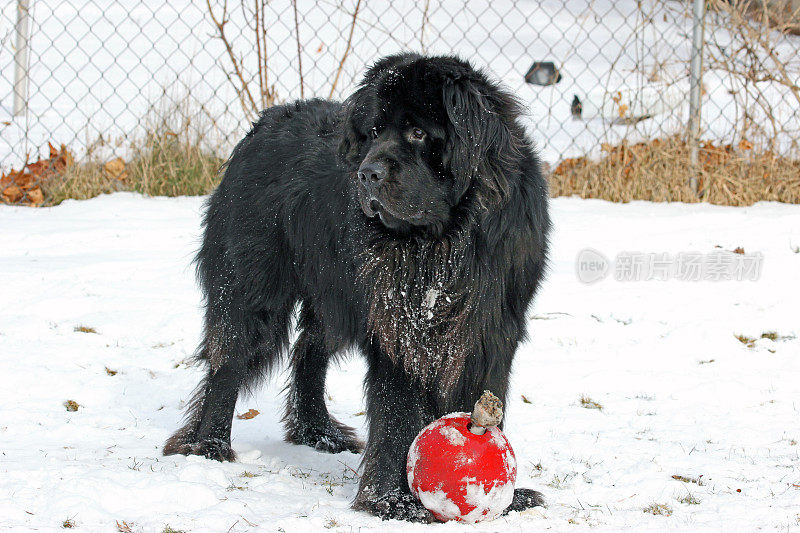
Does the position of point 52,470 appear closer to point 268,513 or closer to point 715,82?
point 268,513

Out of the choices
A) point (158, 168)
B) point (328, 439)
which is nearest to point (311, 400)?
point (328, 439)

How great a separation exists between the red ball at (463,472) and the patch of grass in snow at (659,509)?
0.44 m

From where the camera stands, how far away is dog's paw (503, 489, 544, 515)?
8.09 feet

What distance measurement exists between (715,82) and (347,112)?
30.4 feet

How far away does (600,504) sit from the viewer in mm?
2520

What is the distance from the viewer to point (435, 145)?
8.23 feet

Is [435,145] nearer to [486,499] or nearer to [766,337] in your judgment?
[486,499]

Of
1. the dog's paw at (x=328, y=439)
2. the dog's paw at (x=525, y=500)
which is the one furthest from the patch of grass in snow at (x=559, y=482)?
the dog's paw at (x=328, y=439)

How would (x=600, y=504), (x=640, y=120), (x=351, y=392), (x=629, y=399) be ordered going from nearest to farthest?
1. (x=600, y=504)
2. (x=629, y=399)
3. (x=351, y=392)
4. (x=640, y=120)

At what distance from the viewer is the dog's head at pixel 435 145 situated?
96.3 inches

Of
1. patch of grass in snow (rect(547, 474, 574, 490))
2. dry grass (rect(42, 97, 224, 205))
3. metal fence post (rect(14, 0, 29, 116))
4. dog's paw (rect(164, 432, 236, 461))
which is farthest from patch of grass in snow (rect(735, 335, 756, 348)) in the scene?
metal fence post (rect(14, 0, 29, 116))

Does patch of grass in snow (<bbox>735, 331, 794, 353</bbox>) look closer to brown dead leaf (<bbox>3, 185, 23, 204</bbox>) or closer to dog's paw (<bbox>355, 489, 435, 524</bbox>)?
dog's paw (<bbox>355, 489, 435, 524</bbox>)

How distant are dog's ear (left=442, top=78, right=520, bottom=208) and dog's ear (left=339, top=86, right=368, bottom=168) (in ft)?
1.02

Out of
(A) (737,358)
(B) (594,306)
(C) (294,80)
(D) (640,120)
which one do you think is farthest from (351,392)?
(C) (294,80)
